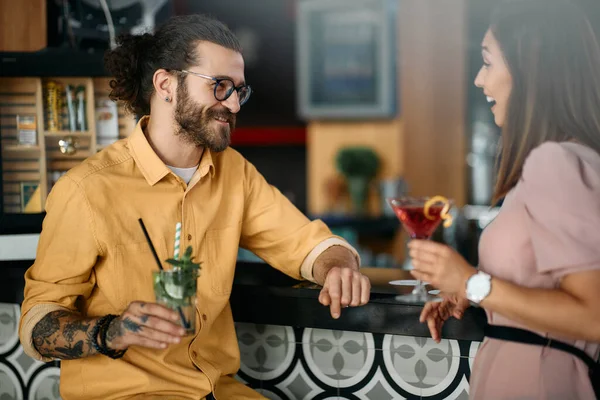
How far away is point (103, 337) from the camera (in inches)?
68.2

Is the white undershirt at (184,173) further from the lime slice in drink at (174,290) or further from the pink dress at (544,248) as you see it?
the pink dress at (544,248)

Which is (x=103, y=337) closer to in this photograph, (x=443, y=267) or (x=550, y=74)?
(x=443, y=267)

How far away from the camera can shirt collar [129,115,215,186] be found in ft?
6.43

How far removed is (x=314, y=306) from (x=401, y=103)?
16.2 ft

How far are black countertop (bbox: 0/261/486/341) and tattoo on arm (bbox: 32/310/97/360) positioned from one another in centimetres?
51

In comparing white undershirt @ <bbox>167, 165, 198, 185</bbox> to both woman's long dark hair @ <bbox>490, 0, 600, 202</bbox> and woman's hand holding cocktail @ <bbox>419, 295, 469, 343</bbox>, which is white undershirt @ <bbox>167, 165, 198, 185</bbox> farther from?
woman's long dark hair @ <bbox>490, 0, 600, 202</bbox>

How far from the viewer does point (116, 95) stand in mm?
2215

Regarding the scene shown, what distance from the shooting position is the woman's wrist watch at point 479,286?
1434 mm

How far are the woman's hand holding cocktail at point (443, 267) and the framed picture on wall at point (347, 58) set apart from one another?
17.4 ft

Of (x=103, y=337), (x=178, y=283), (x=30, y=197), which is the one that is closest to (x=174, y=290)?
(x=178, y=283)

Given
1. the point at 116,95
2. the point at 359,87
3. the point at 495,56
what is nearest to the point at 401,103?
the point at 359,87

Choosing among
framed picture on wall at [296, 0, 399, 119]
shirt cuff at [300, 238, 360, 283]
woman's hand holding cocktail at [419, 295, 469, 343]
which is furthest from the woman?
framed picture on wall at [296, 0, 399, 119]

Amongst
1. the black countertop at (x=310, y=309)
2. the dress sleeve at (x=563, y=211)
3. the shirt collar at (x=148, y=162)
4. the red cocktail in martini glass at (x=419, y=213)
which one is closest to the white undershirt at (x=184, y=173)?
the shirt collar at (x=148, y=162)

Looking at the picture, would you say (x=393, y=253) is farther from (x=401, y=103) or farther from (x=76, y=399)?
(x=76, y=399)
